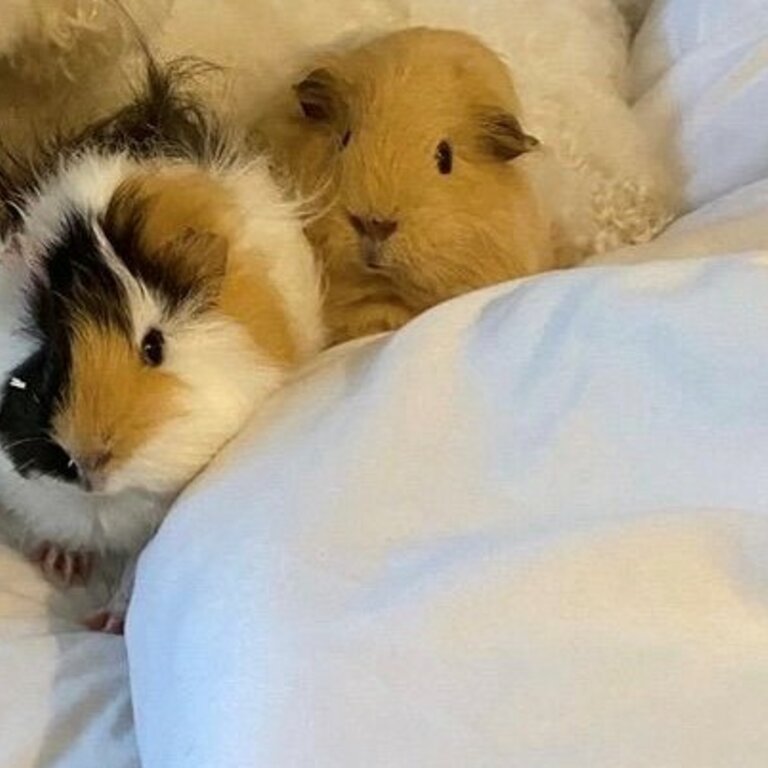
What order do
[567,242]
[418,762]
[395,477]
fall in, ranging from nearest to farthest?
[418,762] → [395,477] → [567,242]

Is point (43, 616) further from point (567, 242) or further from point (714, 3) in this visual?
point (714, 3)

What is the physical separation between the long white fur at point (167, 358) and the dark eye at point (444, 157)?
93 millimetres

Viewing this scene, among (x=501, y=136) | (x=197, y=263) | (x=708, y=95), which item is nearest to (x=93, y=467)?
(x=197, y=263)

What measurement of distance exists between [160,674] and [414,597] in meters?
0.13

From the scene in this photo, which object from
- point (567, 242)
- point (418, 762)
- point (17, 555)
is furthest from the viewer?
point (567, 242)

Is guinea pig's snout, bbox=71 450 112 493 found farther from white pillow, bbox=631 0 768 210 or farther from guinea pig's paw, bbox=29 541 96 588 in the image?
white pillow, bbox=631 0 768 210

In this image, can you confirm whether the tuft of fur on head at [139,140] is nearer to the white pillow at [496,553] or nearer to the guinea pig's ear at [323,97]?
the guinea pig's ear at [323,97]

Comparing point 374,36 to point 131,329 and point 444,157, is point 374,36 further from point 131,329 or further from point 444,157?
point 131,329

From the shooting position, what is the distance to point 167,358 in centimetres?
87

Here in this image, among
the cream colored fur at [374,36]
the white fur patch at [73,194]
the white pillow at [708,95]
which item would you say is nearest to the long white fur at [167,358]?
the white fur patch at [73,194]

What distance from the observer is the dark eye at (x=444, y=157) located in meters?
1.01

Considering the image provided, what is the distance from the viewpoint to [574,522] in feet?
2.71

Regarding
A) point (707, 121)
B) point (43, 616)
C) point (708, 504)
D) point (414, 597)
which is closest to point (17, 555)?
point (43, 616)

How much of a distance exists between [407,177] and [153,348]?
0.67ft
